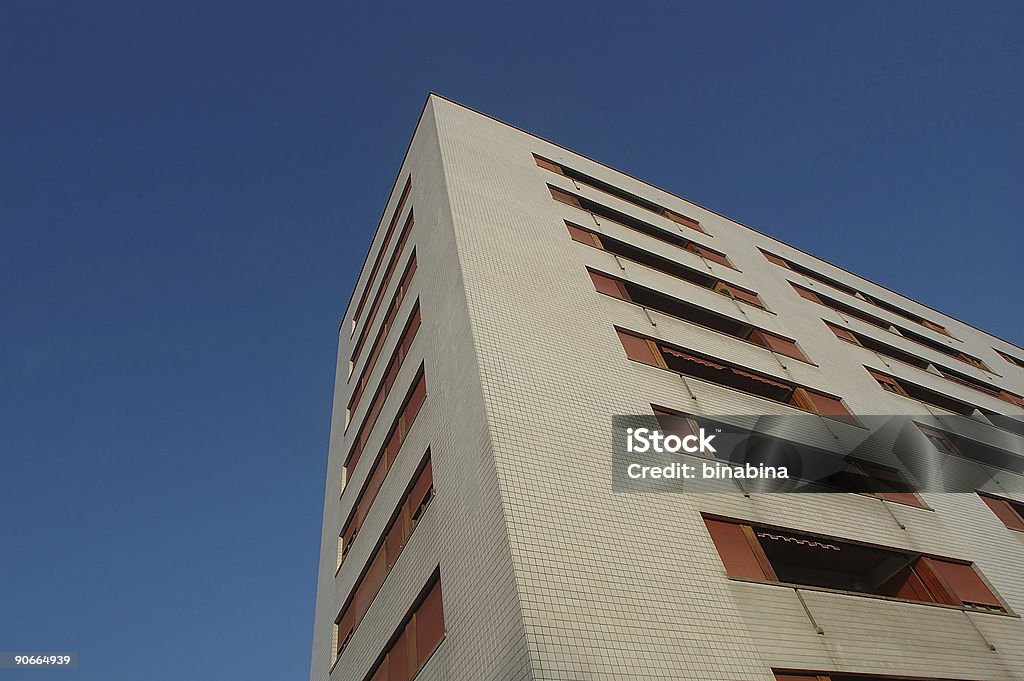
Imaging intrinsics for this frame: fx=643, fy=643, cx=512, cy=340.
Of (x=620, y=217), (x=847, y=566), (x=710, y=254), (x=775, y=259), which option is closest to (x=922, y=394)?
(x=775, y=259)

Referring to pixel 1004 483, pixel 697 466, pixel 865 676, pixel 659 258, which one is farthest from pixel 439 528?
pixel 1004 483

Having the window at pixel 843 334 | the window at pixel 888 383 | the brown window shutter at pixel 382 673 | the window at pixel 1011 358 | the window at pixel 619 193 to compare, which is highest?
the window at pixel 619 193

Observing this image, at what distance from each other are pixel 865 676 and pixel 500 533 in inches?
184

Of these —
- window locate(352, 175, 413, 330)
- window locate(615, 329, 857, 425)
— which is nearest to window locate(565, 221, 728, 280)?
window locate(615, 329, 857, 425)

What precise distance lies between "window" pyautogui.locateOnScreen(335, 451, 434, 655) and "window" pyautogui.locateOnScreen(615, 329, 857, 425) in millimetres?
5040

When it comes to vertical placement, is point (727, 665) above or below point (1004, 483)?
below

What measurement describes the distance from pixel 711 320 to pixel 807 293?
7.11m

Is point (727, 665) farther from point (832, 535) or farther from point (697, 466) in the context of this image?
point (832, 535)

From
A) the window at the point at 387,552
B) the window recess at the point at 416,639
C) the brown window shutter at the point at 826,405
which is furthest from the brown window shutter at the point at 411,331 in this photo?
the brown window shutter at the point at 826,405

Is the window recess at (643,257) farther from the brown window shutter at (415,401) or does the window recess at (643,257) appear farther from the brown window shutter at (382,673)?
the brown window shutter at (382,673)

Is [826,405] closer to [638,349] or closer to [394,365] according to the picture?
[638,349]

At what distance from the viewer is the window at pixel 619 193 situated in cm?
1902

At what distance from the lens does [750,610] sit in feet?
24.7

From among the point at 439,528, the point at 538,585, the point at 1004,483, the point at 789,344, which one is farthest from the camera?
the point at 789,344
